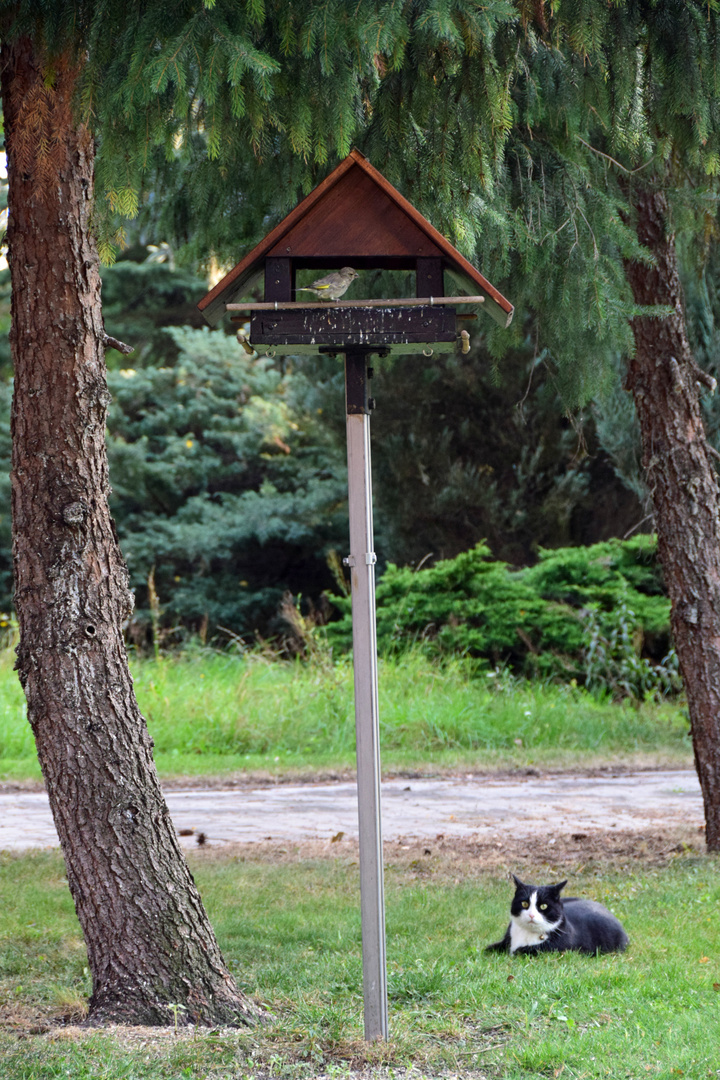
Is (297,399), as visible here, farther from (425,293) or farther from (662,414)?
(425,293)

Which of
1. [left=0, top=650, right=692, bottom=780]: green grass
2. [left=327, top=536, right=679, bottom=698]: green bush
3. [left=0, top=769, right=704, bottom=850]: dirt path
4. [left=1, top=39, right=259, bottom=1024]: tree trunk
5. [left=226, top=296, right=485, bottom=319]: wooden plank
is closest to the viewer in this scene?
[left=226, top=296, right=485, bottom=319]: wooden plank

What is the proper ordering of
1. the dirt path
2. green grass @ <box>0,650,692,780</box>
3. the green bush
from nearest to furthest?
1. the dirt path
2. green grass @ <box>0,650,692,780</box>
3. the green bush

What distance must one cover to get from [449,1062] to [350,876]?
250 centimetres

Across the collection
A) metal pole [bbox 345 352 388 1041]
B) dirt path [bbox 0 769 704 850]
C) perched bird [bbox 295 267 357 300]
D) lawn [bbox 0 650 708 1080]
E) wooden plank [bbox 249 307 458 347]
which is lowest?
dirt path [bbox 0 769 704 850]

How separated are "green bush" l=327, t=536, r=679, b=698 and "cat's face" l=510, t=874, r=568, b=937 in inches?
293

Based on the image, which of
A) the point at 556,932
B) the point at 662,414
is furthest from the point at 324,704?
the point at 556,932

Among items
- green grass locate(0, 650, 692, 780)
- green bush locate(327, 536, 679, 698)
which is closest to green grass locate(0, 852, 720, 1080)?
green grass locate(0, 650, 692, 780)

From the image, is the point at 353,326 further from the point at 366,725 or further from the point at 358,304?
the point at 366,725

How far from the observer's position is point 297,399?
1529cm

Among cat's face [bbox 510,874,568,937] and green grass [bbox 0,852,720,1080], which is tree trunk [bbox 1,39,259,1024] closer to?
green grass [bbox 0,852,720,1080]

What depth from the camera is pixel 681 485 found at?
5.92 metres

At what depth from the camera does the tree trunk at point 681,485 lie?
586 centimetres

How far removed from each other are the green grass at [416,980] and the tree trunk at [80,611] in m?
0.30

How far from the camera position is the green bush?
37.9 feet
